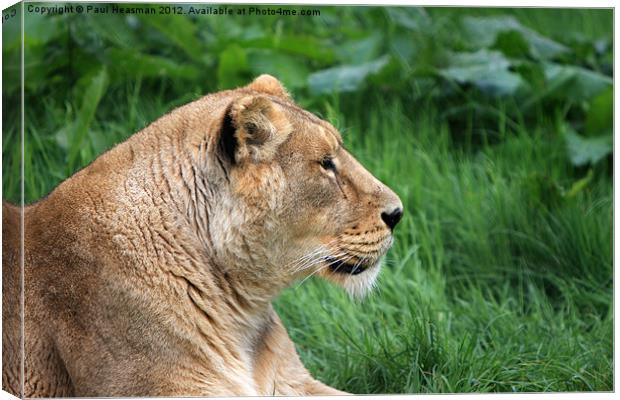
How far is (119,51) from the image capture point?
5809 millimetres

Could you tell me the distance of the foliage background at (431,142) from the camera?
203 inches

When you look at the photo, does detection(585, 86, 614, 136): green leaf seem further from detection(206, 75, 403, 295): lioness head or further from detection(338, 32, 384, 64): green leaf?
detection(206, 75, 403, 295): lioness head

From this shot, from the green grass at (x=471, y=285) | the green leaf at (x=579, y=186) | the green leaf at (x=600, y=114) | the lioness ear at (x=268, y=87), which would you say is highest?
the lioness ear at (x=268, y=87)

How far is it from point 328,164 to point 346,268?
0.41m

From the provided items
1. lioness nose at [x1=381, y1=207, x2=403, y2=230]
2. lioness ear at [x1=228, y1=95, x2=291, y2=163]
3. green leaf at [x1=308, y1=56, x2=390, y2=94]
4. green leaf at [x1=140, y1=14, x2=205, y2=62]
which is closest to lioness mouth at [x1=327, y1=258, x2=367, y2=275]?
lioness nose at [x1=381, y1=207, x2=403, y2=230]

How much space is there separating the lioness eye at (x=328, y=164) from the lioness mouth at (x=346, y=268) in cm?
35

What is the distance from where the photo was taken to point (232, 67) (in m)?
6.25

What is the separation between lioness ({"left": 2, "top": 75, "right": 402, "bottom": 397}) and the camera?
4223 mm

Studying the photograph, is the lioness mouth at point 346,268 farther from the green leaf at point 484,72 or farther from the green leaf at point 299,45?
the green leaf at point 484,72

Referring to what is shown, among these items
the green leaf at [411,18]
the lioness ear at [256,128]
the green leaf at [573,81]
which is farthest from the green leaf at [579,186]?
the lioness ear at [256,128]

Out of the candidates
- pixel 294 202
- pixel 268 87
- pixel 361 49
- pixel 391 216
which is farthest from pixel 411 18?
pixel 294 202

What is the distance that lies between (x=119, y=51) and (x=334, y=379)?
1869mm

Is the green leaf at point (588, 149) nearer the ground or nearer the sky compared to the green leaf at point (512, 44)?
nearer the ground

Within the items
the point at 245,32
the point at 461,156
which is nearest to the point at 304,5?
the point at 245,32
